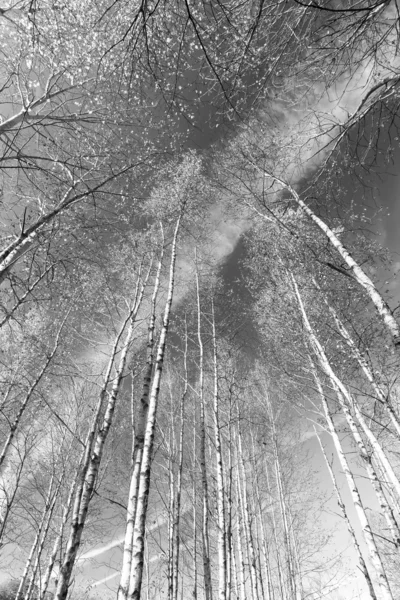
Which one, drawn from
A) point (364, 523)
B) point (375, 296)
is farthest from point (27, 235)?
point (364, 523)

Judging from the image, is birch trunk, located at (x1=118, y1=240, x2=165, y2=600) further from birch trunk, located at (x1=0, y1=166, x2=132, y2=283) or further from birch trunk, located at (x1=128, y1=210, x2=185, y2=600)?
birch trunk, located at (x1=0, y1=166, x2=132, y2=283)

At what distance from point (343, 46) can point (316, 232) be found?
5.78 metres

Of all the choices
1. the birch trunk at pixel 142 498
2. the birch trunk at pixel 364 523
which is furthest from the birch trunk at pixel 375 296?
the birch trunk at pixel 142 498

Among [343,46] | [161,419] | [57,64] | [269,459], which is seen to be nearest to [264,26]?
[343,46]

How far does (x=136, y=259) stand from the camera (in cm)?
855

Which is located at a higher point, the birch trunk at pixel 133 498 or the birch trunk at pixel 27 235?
the birch trunk at pixel 27 235

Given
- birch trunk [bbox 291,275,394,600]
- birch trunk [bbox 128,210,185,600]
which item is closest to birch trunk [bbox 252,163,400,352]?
birch trunk [bbox 291,275,394,600]

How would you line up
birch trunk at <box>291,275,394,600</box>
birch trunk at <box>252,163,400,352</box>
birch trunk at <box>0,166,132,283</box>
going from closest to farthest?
birch trunk at <box>252,163,400,352</box>
birch trunk at <box>0,166,132,283</box>
birch trunk at <box>291,275,394,600</box>

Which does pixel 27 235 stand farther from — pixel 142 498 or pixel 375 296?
pixel 375 296

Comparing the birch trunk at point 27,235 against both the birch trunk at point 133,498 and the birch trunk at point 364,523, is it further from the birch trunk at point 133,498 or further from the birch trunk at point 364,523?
the birch trunk at point 364,523

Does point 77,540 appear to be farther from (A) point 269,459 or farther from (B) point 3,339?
(A) point 269,459

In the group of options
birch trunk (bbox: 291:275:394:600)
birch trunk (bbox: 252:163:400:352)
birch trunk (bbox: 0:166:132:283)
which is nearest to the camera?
birch trunk (bbox: 252:163:400:352)

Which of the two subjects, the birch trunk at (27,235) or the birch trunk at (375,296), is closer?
the birch trunk at (375,296)

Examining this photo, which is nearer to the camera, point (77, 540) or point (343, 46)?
point (343, 46)
